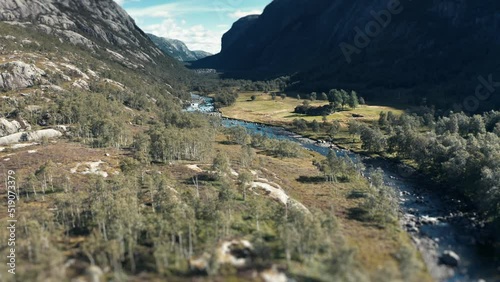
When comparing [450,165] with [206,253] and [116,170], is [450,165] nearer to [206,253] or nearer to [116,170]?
[206,253]

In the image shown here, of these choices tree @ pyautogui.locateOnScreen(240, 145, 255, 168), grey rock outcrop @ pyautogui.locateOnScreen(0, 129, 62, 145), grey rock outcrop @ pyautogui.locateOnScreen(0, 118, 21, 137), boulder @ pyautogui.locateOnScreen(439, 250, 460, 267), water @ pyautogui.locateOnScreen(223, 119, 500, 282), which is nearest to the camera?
water @ pyautogui.locateOnScreen(223, 119, 500, 282)

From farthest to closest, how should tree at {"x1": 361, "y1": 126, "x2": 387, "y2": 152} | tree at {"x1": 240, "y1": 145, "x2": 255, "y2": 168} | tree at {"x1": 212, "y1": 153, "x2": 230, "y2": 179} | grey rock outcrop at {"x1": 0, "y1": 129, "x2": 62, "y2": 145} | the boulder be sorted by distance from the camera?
tree at {"x1": 361, "y1": 126, "x2": 387, "y2": 152}
grey rock outcrop at {"x1": 0, "y1": 129, "x2": 62, "y2": 145}
tree at {"x1": 240, "y1": 145, "x2": 255, "y2": 168}
tree at {"x1": 212, "y1": 153, "x2": 230, "y2": 179}
the boulder

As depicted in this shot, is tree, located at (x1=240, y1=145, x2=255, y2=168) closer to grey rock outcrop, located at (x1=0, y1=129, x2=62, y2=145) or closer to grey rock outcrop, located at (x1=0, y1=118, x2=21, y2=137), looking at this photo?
grey rock outcrop, located at (x1=0, y1=129, x2=62, y2=145)

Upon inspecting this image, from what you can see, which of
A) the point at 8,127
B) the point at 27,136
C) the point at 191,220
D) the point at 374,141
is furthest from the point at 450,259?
the point at 8,127

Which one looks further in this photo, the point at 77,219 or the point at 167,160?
the point at 167,160

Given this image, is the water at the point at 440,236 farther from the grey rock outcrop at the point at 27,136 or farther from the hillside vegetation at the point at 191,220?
the grey rock outcrop at the point at 27,136

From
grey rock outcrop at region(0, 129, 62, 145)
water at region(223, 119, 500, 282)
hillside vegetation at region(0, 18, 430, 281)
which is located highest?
grey rock outcrop at region(0, 129, 62, 145)

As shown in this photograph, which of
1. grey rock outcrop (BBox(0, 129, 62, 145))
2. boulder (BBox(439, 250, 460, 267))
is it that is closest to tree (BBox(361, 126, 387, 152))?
boulder (BBox(439, 250, 460, 267))

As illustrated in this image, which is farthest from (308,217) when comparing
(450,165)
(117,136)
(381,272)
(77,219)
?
(117,136)
